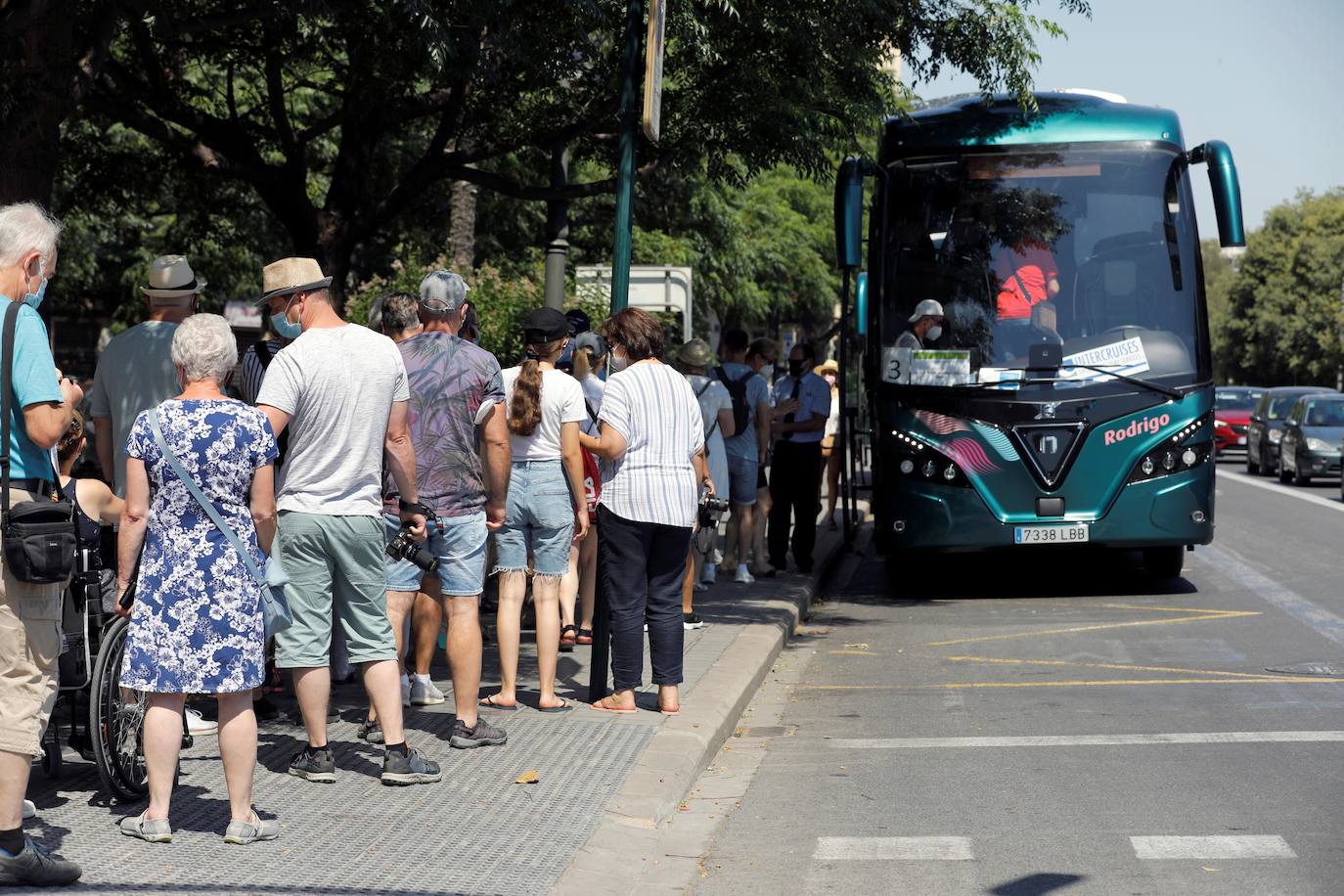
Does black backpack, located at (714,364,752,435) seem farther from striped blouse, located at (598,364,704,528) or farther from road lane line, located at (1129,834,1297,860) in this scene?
road lane line, located at (1129,834,1297,860)

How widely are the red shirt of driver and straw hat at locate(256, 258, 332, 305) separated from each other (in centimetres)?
744

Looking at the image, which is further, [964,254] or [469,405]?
[964,254]

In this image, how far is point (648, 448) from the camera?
25.6ft

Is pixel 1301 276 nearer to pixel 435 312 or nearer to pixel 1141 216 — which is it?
pixel 1141 216

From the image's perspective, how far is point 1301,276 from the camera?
281 ft

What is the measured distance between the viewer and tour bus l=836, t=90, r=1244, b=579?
12.6 metres

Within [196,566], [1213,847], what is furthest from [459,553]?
[1213,847]

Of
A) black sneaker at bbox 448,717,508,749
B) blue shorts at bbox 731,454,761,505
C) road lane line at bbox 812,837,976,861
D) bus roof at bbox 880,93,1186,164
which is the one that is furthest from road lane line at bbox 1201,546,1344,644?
black sneaker at bbox 448,717,508,749

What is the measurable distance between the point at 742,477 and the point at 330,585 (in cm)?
696

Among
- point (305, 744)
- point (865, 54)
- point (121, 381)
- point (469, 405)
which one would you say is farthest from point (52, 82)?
point (865, 54)

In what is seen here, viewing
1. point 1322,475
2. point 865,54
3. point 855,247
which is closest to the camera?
point 865,54

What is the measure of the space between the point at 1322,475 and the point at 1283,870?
26.6 meters

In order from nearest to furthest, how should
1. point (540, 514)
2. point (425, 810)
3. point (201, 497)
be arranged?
1. point (201, 497)
2. point (425, 810)
3. point (540, 514)

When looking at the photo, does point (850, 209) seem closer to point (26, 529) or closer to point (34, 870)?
point (26, 529)
